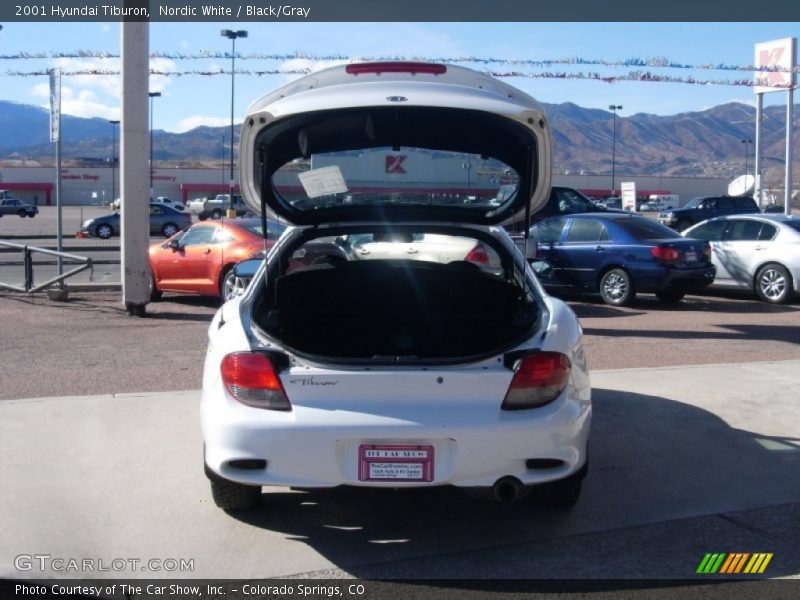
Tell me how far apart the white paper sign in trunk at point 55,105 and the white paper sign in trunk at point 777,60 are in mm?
22800

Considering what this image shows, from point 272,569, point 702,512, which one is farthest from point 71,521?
point 702,512

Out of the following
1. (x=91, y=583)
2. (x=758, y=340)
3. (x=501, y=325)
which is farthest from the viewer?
(x=758, y=340)

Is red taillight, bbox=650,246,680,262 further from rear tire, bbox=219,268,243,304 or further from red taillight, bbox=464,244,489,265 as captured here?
red taillight, bbox=464,244,489,265

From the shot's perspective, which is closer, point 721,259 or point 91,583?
point 91,583

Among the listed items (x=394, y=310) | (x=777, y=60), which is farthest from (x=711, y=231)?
(x=777, y=60)

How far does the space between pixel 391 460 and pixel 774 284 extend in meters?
12.1

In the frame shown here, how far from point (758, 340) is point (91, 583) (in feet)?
29.2

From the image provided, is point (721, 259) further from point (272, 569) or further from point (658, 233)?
point (272, 569)

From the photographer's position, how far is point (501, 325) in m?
5.39

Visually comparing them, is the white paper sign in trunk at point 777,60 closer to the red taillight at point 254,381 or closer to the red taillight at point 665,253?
the red taillight at point 665,253

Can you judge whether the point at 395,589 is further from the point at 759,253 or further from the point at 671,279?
the point at 759,253

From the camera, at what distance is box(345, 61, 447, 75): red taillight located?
5.31 m

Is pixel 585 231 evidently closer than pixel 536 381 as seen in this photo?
No

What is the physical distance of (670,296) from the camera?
15000 millimetres
